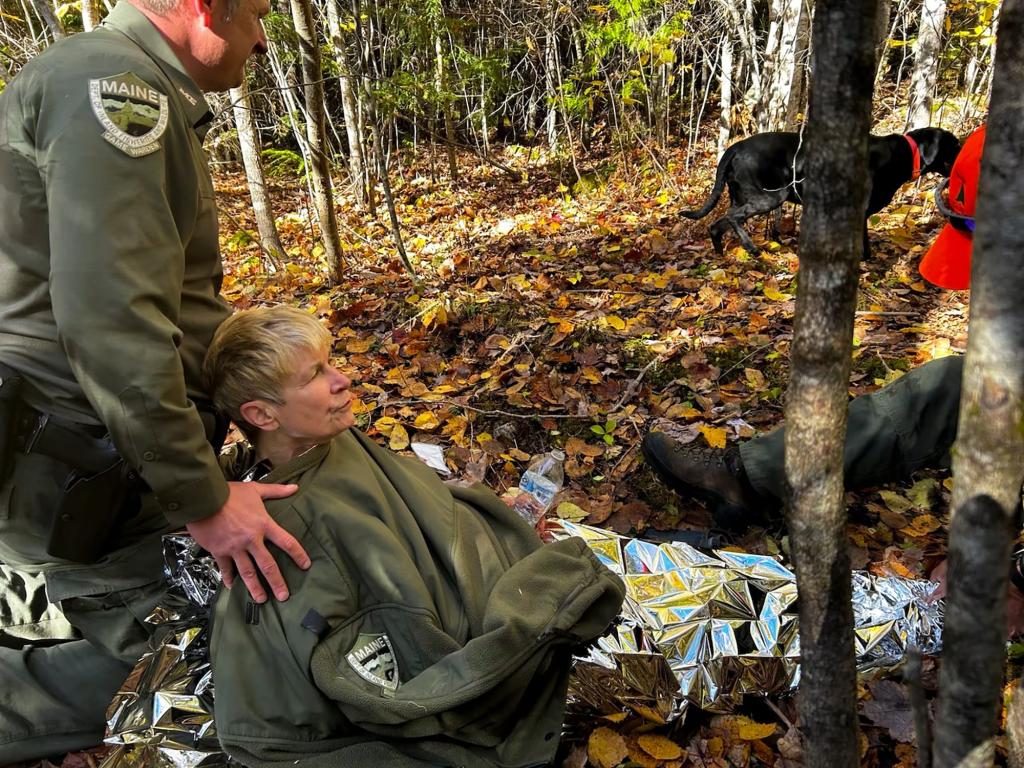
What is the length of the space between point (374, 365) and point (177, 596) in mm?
2537

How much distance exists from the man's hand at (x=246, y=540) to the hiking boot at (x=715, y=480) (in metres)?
1.72

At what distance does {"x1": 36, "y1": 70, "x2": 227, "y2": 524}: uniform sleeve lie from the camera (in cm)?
143

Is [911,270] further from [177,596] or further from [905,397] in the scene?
[177,596]

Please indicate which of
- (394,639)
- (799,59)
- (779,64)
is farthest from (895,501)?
(779,64)

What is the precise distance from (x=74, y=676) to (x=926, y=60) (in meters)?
8.44

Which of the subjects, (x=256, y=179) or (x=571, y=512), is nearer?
(x=571, y=512)

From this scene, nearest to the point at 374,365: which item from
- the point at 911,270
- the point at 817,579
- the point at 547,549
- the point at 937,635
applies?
the point at 547,549

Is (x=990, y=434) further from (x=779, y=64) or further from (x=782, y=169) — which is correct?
(x=779, y=64)

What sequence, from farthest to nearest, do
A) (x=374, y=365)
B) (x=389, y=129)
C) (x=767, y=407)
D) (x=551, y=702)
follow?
(x=389, y=129) < (x=374, y=365) < (x=767, y=407) < (x=551, y=702)

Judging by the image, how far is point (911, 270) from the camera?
5.17 m

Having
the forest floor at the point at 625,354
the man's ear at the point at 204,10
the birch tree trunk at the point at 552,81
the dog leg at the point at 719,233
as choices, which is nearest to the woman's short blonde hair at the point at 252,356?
the man's ear at the point at 204,10

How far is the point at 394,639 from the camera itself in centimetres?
175

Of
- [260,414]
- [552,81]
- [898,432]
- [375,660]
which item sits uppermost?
[552,81]

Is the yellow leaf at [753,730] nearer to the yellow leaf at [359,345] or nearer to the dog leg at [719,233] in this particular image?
the yellow leaf at [359,345]
